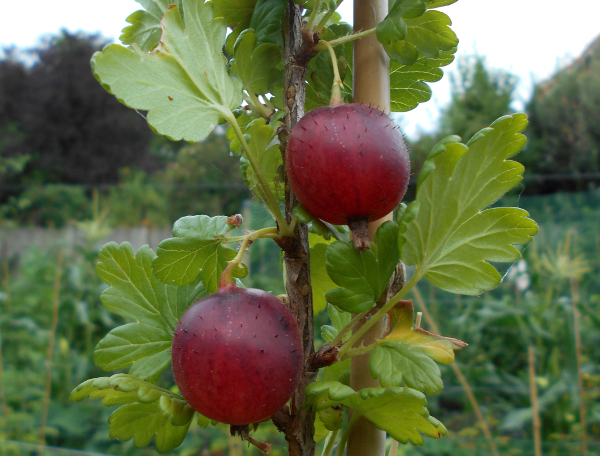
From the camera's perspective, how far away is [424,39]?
398mm

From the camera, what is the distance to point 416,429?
37cm

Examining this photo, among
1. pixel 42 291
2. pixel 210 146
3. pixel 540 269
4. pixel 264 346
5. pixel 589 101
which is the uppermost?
pixel 589 101

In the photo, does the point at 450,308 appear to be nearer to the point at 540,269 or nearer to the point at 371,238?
the point at 540,269

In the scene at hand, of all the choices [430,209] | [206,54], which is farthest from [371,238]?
[206,54]

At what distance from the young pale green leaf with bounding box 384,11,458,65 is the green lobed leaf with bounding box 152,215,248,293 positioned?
194mm

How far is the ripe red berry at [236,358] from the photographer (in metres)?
0.31

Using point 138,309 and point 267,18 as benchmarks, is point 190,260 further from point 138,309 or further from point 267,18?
point 267,18

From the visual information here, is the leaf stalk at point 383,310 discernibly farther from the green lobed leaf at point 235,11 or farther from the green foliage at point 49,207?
the green foliage at point 49,207

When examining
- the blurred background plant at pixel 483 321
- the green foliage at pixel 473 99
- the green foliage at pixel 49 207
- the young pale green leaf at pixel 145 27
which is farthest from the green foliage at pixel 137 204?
the young pale green leaf at pixel 145 27

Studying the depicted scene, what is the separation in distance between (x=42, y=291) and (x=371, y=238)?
2830 millimetres

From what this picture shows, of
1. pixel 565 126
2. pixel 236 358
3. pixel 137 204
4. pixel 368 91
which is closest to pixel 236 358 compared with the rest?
pixel 236 358

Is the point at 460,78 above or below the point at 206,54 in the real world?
above

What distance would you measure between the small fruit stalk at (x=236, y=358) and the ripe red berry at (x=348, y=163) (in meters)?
0.08

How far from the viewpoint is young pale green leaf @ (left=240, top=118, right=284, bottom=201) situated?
355 mm
